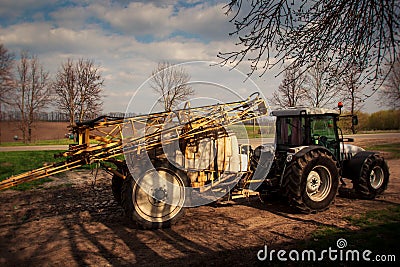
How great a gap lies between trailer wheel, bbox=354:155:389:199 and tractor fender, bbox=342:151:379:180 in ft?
0.24

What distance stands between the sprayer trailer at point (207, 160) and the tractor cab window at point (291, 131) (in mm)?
24

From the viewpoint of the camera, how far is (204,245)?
4.75 metres

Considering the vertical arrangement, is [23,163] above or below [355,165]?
below

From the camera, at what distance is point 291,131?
7.40m

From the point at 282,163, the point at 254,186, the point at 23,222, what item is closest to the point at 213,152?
the point at 254,186

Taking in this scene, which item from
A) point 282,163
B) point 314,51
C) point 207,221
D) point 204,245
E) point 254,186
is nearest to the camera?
point 314,51

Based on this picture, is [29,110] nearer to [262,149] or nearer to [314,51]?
[262,149]

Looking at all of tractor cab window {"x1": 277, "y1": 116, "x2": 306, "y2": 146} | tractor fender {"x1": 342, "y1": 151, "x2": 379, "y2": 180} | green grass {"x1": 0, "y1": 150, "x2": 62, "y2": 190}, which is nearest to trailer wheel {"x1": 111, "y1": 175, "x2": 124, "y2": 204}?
tractor cab window {"x1": 277, "y1": 116, "x2": 306, "y2": 146}

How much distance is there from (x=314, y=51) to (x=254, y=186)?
3.30 metres

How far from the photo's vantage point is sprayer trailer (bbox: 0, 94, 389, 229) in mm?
5539

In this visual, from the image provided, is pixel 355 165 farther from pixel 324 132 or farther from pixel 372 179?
pixel 324 132

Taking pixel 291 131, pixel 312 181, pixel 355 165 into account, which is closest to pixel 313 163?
pixel 312 181

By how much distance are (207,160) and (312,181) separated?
98.9 inches

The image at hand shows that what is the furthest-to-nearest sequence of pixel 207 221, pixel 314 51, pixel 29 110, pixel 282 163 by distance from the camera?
pixel 29 110, pixel 282 163, pixel 207 221, pixel 314 51
